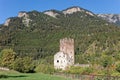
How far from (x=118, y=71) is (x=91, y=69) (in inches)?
397

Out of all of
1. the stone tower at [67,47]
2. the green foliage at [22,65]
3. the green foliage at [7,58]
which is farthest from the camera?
the stone tower at [67,47]

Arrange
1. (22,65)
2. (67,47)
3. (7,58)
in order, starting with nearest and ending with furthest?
(22,65) → (7,58) → (67,47)

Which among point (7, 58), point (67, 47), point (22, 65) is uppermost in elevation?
point (67, 47)

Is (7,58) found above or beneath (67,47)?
beneath

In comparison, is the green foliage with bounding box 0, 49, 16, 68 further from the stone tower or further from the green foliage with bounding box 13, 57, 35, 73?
the stone tower

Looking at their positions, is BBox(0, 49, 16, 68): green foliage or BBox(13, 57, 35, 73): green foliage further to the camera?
BBox(0, 49, 16, 68): green foliage

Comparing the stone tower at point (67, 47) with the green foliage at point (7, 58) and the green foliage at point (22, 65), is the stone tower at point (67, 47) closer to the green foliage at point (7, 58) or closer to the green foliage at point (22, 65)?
the green foliage at point (7, 58)

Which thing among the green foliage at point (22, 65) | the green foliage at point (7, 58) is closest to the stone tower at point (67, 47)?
the green foliage at point (7, 58)

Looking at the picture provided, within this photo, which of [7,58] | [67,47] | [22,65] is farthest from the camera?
[67,47]

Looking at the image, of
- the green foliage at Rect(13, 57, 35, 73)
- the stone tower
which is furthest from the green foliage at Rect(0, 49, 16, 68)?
the stone tower

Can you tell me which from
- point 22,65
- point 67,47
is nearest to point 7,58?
point 22,65

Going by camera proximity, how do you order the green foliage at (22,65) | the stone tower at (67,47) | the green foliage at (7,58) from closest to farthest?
the green foliage at (22,65) < the green foliage at (7,58) < the stone tower at (67,47)

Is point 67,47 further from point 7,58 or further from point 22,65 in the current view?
point 22,65

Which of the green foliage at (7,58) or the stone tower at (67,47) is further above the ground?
the stone tower at (67,47)
